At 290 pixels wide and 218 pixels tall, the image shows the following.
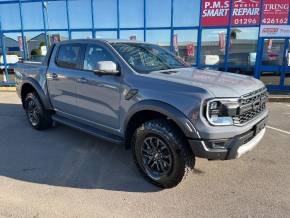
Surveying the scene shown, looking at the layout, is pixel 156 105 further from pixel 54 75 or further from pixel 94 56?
pixel 54 75

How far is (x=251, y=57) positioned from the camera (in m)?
9.59

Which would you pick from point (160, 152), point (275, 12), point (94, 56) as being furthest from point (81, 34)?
point (160, 152)

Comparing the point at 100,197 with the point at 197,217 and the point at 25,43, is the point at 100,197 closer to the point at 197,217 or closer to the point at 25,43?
the point at 197,217

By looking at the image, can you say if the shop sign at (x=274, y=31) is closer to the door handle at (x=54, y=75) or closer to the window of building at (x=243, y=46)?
the window of building at (x=243, y=46)

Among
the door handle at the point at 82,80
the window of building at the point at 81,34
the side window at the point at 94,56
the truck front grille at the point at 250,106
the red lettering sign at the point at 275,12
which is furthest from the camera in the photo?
the window of building at the point at 81,34

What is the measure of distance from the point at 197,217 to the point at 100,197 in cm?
116

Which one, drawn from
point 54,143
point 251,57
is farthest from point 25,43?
point 251,57

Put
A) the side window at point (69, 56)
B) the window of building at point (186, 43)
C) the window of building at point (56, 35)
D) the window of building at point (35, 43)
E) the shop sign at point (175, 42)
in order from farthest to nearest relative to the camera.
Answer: the window of building at point (35, 43) → the window of building at point (56, 35) → the shop sign at point (175, 42) → the window of building at point (186, 43) → the side window at point (69, 56)

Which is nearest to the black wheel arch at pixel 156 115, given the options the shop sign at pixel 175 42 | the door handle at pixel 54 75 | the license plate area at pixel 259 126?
the license plate area at pixel 259 126

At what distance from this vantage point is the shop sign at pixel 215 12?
908 cm

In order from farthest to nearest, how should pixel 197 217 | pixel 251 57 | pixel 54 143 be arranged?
pixel 251 57 → pixel 54 143 → pixel 197 217

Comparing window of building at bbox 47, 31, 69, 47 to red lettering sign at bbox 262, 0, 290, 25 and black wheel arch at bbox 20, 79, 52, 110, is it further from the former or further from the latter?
red lettering sign at bbox 262, 0, 290, 25

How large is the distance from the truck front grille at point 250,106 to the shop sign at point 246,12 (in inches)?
257

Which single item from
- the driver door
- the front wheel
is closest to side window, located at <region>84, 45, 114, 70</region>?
the driver door
